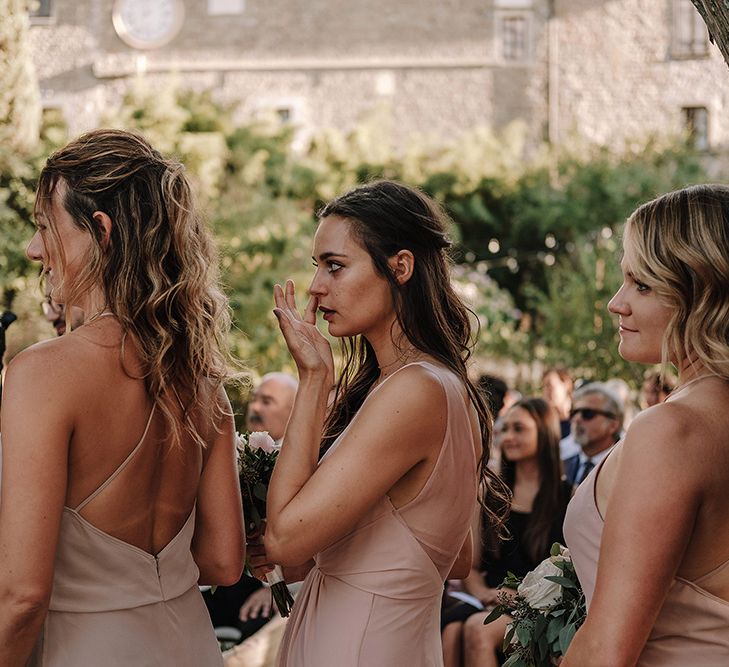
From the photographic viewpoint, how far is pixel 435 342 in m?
2.89

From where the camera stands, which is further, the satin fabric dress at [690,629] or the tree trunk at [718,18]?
the tree trunk at [718,18]

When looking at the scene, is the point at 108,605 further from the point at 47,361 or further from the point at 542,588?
the point at 542,588

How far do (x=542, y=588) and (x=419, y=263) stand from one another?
90 centimetres

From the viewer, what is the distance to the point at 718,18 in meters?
2.73

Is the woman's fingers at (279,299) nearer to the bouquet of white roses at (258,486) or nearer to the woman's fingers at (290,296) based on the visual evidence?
the woman's fingers at (290,296)

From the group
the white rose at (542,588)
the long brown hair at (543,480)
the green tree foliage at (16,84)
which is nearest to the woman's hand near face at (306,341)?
the white rose at (542,588)

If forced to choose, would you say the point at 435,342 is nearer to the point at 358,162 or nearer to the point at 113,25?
the point at 358,162

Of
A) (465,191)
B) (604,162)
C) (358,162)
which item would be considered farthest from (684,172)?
(358,162)

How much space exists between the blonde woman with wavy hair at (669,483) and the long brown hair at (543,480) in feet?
11.7

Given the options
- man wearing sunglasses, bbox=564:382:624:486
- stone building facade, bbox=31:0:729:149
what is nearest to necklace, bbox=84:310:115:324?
man wearing sunglasses, bbox=564:382:624:486

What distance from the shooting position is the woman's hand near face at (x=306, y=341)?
269cm

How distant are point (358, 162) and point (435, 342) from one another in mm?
23176

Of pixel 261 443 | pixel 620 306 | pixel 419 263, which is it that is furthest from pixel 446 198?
pixel 620 306

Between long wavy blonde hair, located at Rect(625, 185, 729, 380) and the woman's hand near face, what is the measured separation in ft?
2.70
